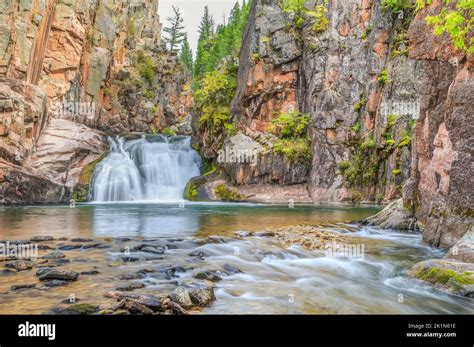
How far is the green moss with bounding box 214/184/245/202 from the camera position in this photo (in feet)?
113

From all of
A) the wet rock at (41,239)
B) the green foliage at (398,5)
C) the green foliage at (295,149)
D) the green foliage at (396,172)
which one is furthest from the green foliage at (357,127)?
the wet rock at (41,239)

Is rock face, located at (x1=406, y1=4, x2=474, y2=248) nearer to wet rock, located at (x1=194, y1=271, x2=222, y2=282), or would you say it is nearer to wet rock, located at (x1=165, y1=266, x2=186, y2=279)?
wet rock, located at (x1=194, y1=271, x2=222, y2=282)

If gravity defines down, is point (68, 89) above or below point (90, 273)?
above

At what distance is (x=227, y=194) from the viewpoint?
115 ft

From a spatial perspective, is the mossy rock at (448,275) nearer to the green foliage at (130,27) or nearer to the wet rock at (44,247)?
the wet rock at (44,247)

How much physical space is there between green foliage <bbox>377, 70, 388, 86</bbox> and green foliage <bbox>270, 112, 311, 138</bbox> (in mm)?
7777

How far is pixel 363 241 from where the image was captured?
1334cm

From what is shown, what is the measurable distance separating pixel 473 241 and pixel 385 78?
78.3ft

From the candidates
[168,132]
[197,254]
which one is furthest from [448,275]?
[168,132]

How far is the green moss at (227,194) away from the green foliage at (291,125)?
290 inches

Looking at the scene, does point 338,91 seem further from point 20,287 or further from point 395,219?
point 20,287

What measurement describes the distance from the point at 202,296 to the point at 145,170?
3234cm
